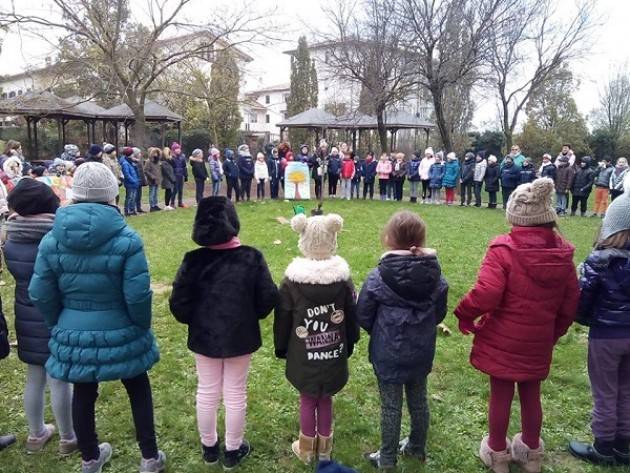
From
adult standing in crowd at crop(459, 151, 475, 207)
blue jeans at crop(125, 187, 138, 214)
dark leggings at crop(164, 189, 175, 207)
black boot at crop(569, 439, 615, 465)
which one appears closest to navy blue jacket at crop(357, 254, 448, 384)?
black boot at crop(569, 439, 615, 465)

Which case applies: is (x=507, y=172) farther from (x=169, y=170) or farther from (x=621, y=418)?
(x=621, y=418)

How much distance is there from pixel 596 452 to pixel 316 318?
202 centimetres

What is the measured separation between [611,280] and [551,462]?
1.25 metres

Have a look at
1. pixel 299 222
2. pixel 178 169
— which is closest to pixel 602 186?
pixel 178 169

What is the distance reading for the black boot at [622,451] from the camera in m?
3.27

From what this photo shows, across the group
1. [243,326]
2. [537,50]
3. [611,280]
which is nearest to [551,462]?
[611,280]

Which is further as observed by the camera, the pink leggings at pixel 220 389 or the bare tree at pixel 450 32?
the bare tree at pixel 450 32

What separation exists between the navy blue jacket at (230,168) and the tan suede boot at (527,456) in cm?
1238

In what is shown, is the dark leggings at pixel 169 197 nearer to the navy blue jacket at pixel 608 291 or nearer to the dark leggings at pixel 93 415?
the dark leggings at pixel 93 415

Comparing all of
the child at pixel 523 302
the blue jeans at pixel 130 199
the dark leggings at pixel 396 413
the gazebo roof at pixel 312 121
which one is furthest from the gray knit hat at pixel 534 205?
the gazebo roof at pixel 312 121

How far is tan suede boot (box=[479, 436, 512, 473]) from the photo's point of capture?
321cm

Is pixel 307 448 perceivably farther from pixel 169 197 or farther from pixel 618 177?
pixel 618 177

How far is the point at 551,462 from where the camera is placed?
3.37m

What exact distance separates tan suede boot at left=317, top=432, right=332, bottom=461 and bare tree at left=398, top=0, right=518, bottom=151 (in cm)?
1851
